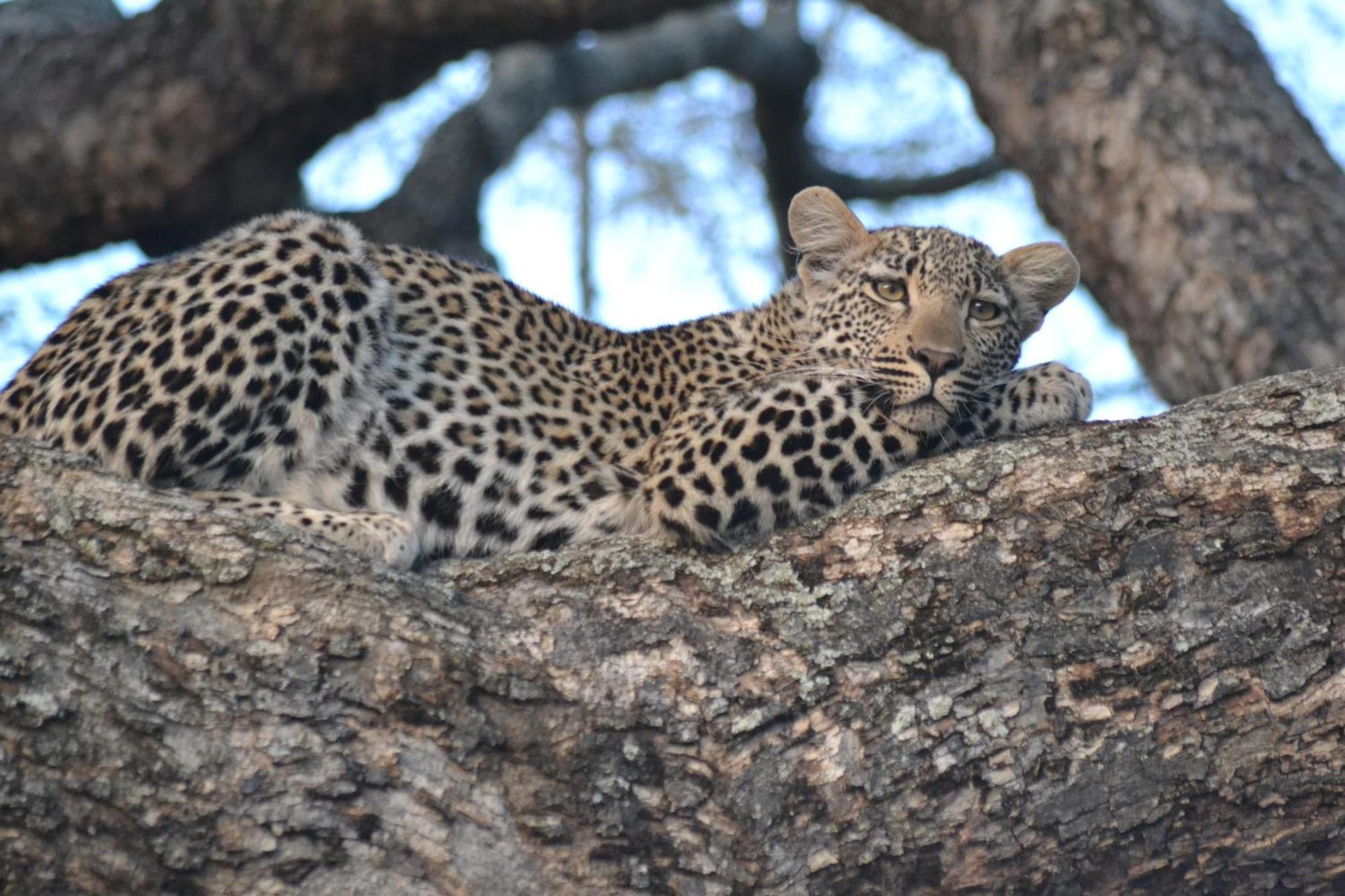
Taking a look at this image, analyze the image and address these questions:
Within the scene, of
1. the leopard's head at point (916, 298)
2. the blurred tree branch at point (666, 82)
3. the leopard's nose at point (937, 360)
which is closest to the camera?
the leopard's nose at point (937, 360)

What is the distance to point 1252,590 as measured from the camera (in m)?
5.23

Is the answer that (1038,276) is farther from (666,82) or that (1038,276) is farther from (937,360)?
(666,82)

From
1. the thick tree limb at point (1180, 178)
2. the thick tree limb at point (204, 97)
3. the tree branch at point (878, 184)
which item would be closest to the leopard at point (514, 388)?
the thick tree limb at point (1180, 178)

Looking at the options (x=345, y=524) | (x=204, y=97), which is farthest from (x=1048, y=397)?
(x=204, y=97)

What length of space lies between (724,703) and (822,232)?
378 centimetres

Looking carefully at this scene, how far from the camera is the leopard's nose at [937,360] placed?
23.1 ft

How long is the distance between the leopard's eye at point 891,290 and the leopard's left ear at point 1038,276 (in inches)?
21.9

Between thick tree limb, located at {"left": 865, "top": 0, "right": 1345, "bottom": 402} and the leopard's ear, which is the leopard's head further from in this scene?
thick tree limb, located at {"left": 865, "top": 0, "right": 1345, "bottom": 402}

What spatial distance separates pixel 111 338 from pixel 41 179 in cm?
510

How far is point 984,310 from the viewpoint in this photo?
305 inches

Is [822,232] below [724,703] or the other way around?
the other way around

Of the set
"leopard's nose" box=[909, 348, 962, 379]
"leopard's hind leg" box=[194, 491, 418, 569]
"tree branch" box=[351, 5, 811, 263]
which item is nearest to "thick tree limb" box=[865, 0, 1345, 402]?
"leopard's nose" box=[909, 348, 962, 379]

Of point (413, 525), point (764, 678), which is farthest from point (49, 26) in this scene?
point (764, 678)

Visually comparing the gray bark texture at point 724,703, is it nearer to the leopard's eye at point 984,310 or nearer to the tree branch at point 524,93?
the leopard's eye at point 984,310
